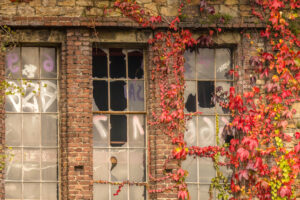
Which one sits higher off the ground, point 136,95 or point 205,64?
point 205,64

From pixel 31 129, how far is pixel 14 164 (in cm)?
64

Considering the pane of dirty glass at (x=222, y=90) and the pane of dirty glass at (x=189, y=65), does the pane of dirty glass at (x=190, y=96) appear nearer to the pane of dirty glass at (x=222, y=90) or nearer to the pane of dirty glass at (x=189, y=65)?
the pane of dirty glass at (x=189, y=65)

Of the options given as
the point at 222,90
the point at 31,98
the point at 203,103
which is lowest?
the point at 203,103

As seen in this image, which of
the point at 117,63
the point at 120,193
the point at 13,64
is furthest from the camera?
the point at 117,63

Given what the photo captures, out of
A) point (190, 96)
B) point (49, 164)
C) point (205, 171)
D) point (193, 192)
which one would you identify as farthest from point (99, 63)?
point (193, 192)

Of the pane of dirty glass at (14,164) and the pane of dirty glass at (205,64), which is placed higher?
the pane of dirty glass at (205,64)

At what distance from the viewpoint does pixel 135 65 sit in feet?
39.6

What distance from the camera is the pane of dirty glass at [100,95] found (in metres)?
11.9

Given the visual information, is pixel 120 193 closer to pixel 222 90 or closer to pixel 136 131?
pixel 136 131

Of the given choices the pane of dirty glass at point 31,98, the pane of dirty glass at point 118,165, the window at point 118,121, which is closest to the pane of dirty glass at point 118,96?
the window at point 118,121

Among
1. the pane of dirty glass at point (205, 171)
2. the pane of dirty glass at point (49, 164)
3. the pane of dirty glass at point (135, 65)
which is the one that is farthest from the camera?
the pane of dirty glass at point (135, 65)

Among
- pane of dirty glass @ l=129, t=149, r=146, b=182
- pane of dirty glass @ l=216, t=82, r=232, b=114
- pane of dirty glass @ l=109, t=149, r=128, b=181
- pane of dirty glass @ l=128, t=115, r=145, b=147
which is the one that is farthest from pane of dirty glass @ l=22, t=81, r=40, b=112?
pane of dirty glass @ l=216, t=82, r=232, b=114

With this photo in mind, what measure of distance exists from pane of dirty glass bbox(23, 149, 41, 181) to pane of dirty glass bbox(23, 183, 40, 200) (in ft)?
0.32

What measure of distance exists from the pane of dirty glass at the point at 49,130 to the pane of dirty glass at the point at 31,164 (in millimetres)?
235
